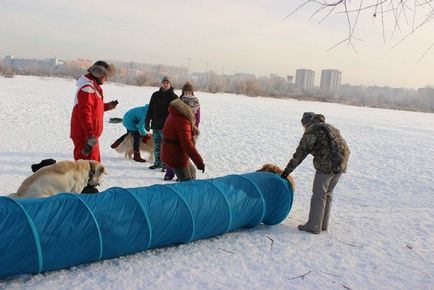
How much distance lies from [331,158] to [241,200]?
1252mm

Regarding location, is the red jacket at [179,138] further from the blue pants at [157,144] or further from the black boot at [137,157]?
the black boot at [137,157]

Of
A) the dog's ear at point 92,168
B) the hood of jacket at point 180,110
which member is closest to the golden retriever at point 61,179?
the dog's ear at point 92,168

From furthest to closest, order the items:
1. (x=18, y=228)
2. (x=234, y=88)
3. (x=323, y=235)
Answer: (x=234, y=88)
(x=323, y=235)
(x=18, y=228)

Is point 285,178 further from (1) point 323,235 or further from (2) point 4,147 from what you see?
(2) point 4,147

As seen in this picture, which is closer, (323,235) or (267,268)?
(267,268)

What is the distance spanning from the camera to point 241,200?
5.48m

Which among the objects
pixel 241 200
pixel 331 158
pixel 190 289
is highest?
pixel 331 158

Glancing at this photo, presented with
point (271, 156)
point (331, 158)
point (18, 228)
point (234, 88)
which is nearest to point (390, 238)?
point (331, 158)

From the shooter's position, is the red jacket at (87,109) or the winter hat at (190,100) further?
the winter hat at (190,100)

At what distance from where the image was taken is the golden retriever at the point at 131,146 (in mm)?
9898

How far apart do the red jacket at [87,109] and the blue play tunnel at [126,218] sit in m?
1.28

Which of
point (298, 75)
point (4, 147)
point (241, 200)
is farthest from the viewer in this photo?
point (298, 75)

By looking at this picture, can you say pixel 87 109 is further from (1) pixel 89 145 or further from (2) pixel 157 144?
(2) pixel 157 144

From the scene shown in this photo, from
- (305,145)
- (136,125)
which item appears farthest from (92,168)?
(136,125)
